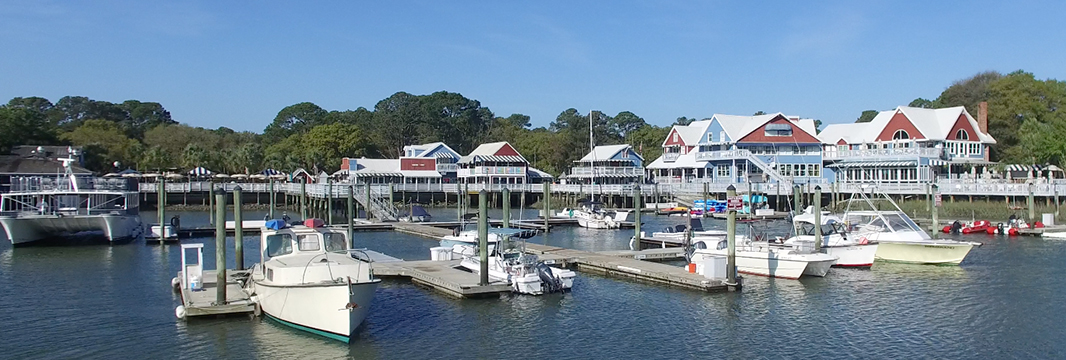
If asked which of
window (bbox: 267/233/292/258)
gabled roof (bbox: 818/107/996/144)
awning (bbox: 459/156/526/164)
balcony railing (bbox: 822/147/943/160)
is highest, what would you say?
gabled roof (bbox: 818/107/996/144)

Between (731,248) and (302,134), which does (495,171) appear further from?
(731,248)

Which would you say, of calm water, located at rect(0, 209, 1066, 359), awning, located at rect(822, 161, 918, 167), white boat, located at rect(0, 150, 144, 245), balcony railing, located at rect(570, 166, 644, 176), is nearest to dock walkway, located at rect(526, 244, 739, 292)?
calm water, located at rect(0, 209, 1066, 359)

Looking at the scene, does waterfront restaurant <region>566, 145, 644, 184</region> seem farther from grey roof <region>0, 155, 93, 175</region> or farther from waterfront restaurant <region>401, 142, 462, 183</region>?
grey roof <region>0, 155, 93, 175</region>

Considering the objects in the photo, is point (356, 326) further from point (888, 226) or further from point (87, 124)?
point (87, 124)

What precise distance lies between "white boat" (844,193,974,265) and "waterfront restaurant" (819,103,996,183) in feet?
112

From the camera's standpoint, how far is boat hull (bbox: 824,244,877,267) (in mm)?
32844

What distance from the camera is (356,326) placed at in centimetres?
2077

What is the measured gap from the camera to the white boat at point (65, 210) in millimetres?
40562

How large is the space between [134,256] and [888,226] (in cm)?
3066

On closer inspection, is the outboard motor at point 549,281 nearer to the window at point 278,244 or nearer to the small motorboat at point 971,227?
the window at point 278,244

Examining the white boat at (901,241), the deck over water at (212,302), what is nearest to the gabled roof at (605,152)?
the white boat at (901,241)

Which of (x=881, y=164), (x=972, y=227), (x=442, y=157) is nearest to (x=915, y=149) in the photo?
(x=881, y=164)

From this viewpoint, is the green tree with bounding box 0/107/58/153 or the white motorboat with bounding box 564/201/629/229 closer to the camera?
the white motorboat with bounding box 564/201/629/229

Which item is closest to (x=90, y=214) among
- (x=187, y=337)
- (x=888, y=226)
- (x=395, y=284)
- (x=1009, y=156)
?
(x=395, y=284)
